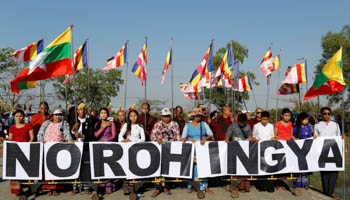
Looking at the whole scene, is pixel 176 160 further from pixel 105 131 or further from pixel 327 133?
pixel 327 133

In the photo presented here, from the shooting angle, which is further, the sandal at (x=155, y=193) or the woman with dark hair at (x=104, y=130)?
the woman with dark hair at (x=104, y=130)

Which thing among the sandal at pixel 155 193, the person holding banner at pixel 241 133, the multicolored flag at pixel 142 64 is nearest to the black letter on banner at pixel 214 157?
the person holding banner at pixel 241 133

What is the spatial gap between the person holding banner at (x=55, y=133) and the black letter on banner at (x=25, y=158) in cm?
29

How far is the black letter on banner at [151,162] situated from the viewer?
6.43m

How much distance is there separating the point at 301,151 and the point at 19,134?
20.2 ft

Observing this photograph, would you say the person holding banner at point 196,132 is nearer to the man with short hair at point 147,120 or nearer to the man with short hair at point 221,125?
the man with short hair at point 221,125

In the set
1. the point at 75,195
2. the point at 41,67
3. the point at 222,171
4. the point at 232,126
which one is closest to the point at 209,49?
the point at 232,126

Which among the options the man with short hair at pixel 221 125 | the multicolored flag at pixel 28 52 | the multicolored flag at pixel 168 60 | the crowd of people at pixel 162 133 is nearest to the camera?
the crowd of people at pixel 162 133

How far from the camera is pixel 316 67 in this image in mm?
28453

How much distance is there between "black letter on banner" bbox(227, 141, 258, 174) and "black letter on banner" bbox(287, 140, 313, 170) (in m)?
0.82

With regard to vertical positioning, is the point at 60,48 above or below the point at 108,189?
above

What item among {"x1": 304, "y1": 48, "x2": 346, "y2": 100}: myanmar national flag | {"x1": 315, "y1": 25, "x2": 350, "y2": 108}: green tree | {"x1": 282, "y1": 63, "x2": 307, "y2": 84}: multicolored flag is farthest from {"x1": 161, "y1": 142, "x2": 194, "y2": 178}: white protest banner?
{"x1": 315, "y1": 25, "x2": 350, "y2": 108}: green tree

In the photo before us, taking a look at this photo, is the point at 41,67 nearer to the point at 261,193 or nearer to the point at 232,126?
the point at 232,126

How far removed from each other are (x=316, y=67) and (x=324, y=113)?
24254mm
